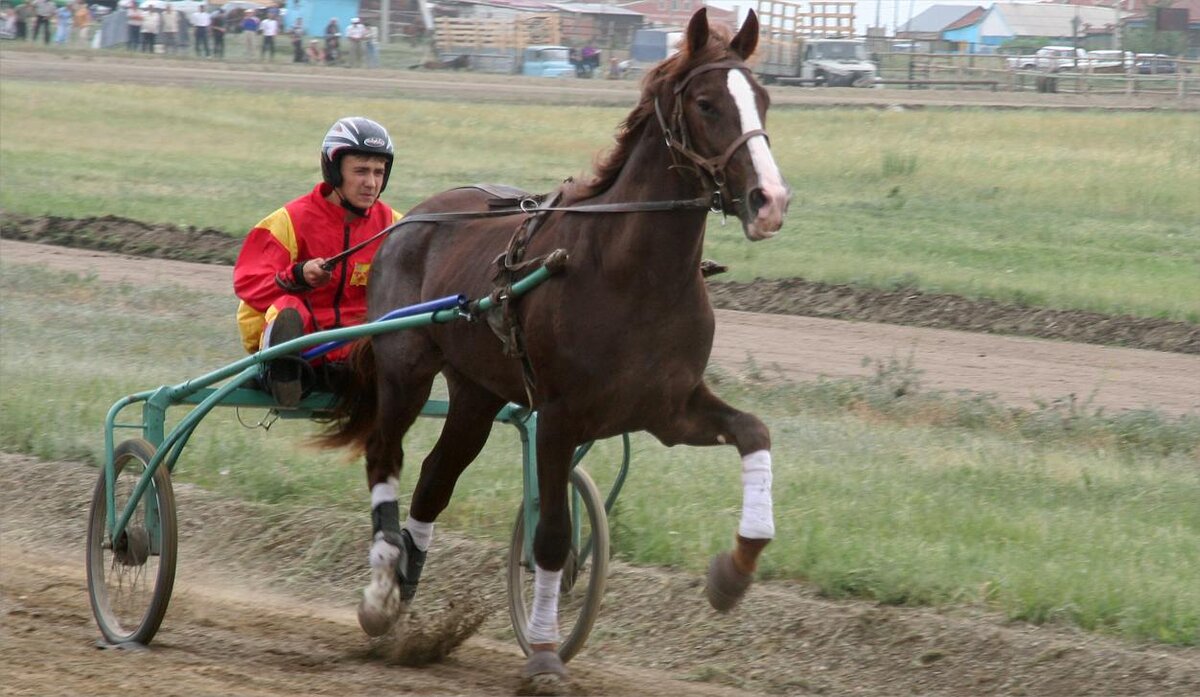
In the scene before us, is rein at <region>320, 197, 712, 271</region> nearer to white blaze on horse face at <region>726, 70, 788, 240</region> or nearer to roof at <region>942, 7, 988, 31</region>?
white blaze on horse face at <region>726, 70, 788, 240</region>

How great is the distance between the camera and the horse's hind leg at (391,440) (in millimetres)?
6086

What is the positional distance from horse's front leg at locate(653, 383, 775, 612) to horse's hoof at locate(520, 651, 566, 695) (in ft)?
2.00

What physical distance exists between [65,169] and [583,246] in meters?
21.8

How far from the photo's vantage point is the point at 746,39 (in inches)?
196

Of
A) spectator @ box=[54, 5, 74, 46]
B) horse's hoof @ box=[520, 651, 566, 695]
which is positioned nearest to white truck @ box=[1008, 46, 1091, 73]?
spectator @ box=[54, 5, 74, 46]

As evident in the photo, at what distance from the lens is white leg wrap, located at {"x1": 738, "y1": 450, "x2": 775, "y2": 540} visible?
494 centimetres

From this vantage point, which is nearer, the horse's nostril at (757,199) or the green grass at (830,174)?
the horse's nostril at (757,199)

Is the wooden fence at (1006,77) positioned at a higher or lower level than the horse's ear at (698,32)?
higher

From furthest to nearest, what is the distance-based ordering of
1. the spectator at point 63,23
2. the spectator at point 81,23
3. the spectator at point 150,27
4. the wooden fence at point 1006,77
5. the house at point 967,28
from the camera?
the house at point 967,28 < the spectator at point 81,23 < the spectator at point 63,23 < the spectator at point 150,27 < the wooden fence at point 1006,77

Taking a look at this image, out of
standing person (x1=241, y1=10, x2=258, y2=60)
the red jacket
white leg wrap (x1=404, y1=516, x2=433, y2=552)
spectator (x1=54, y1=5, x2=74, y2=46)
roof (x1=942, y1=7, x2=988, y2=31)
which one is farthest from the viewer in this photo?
roof (x1=942, y1=7, x2=988, y2=31)

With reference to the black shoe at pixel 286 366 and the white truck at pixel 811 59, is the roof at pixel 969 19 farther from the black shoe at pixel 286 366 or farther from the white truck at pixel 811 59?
the black shoe at pixel 286 366

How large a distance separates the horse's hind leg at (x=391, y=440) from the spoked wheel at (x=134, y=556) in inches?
30.3

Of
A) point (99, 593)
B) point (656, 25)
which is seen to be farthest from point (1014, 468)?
point (656, 25)

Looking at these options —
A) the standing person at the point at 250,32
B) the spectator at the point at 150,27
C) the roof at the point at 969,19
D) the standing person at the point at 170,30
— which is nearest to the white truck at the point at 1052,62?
the roof at the point at 969,19
